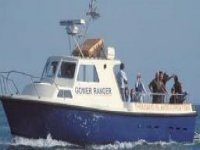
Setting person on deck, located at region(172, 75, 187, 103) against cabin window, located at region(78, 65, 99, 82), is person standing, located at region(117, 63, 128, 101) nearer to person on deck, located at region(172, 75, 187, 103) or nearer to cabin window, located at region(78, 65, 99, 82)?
cabin window, located at region(78, 65, 99, 82)

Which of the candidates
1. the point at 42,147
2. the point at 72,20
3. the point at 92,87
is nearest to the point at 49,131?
the point at 42,147

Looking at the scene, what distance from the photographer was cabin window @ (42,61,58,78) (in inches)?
922

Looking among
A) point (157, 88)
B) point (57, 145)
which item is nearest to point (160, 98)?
point (157, 88)

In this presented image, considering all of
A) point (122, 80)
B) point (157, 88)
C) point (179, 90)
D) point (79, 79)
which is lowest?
point (179, 90)

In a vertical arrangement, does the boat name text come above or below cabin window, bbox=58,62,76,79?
below

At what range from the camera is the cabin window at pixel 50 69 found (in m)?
23.4

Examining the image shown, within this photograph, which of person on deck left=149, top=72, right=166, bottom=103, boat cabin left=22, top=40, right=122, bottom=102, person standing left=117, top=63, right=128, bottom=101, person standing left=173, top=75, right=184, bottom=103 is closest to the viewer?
boat cabin left=22, top=40, right=122, bottom=102

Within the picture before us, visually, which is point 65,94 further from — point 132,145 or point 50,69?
point 132,145

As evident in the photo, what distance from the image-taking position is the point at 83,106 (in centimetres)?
2223

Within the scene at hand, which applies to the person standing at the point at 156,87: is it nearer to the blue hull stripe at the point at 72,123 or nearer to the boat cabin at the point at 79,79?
the blue hull stripe at the point at 72,123

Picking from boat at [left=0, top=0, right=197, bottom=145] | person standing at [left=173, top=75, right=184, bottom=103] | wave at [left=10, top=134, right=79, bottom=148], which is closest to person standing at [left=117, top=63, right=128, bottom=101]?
boat at [left=0, top=0, right=197, bottom=145]

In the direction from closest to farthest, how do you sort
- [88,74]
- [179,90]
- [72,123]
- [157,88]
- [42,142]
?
[72,123] → [42,142] → [88,74] → [157,88] → [179,90]

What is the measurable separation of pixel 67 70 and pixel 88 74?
2.19 ft

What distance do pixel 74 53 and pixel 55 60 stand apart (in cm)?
71
